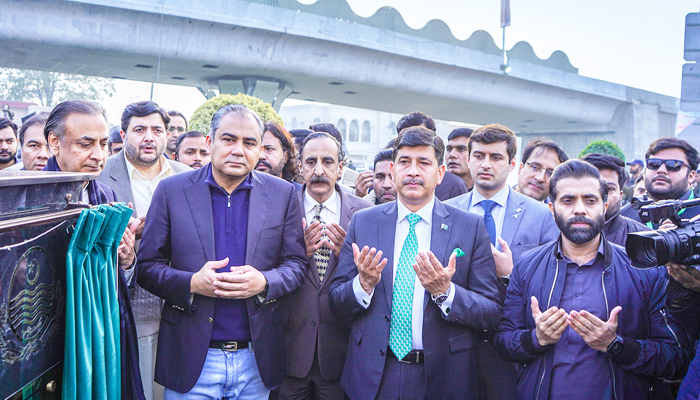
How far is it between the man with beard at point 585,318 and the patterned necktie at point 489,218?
585mm

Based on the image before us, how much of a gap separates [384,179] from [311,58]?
14.4 m

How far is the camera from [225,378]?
270 cm

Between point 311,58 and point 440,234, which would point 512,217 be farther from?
point 311,58

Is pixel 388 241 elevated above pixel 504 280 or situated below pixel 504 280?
above

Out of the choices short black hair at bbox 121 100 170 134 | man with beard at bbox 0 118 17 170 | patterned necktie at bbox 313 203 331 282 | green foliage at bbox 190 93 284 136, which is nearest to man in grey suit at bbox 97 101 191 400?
short black hair at bbox 121 100 170 134

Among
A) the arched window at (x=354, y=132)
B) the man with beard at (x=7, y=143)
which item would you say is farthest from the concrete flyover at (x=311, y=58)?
the arched window at (x=354, y=132)

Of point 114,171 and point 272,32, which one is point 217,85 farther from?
point 114,171

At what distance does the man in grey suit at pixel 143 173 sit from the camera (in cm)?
343

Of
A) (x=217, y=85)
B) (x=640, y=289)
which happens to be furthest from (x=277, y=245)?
(x=217, y=85)

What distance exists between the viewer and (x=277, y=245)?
288 centimetres

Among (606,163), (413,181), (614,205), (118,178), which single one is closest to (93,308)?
(413,181)

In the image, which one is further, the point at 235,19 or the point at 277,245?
the point at 235,19

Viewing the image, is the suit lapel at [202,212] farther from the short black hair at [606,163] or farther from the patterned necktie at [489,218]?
the short black hair at [606,163]

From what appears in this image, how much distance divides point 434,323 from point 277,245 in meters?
0.99
